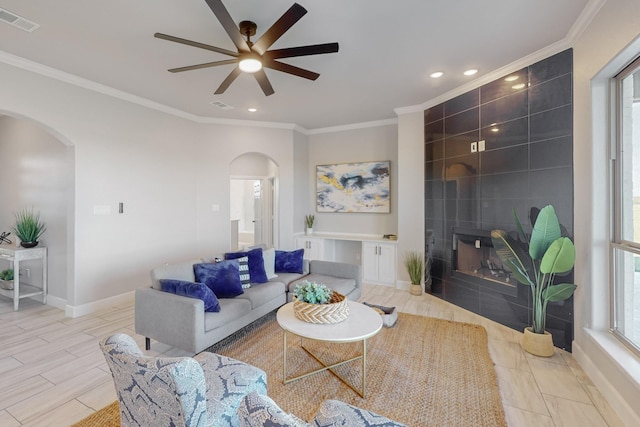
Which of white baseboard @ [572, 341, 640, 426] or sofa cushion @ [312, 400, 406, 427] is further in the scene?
white baseboard @ [572, 341, 640, 426]

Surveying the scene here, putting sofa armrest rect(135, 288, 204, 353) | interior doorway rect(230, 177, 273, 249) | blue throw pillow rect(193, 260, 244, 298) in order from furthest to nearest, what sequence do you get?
1. interior doorway rect(230, 177, 273, 249)
2. blue throw pillow rect(193, 260, 244, 298)
3. sofa armrest rect(135, 288, 204, 353)

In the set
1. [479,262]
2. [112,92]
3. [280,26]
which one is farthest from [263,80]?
[479,262]

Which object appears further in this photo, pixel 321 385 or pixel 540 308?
pixel 540 308

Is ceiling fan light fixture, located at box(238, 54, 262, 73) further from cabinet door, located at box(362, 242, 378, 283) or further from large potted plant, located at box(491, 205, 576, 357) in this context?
cabinet door, located at box(362, 242, 378, 283)

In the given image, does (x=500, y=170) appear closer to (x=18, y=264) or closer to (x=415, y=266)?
(x=415, y=266)

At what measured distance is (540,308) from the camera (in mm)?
2828

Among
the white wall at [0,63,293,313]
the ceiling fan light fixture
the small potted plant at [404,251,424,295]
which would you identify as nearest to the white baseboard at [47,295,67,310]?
the white wall at [0,63,293,313]

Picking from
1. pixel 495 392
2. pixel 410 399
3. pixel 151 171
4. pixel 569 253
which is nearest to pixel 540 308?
pixel 569 253

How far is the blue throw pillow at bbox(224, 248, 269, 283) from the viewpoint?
11.9 feet

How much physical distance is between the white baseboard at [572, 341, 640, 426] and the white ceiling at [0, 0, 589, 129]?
287cm

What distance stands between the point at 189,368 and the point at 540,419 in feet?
7.45

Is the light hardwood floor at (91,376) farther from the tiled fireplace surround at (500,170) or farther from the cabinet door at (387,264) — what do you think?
the cabinet door at (387,264)

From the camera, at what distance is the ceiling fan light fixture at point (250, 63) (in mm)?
2457

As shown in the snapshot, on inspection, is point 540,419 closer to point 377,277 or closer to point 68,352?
point 377,277
